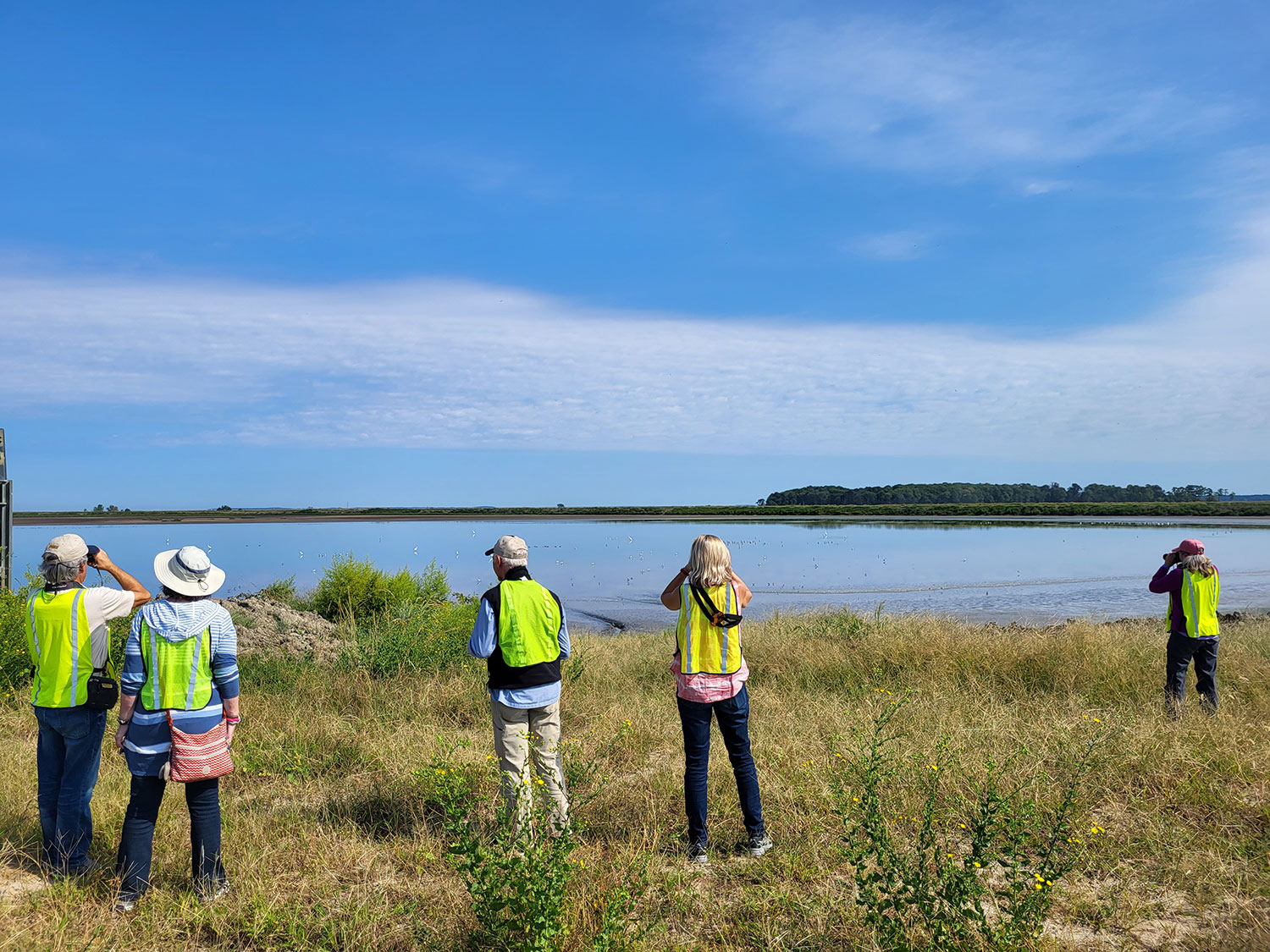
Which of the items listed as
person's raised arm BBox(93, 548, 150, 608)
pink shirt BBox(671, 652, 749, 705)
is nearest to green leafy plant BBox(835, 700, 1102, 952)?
pink shirt BBox(671, 652, 749, 705)

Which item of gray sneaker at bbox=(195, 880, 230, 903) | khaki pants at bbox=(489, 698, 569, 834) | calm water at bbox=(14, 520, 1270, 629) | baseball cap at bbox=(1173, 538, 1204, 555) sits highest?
baseball cap at bbox=(1173, 538, 1204, 555)

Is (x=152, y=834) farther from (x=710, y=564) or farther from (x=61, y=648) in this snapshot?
(x=710, y=564)

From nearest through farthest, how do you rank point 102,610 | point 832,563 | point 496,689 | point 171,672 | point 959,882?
point 959,882 < point 171,672 < point 102,610 < point 496,689 < point 832,563

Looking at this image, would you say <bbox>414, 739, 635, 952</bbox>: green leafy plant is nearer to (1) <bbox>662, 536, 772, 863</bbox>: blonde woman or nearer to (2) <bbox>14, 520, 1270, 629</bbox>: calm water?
(1) <bbox>662, 536, 772, 863</bbox>: blonde woman

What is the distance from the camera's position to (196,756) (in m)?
4.29

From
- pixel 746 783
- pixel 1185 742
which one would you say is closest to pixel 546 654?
pixel 746 783

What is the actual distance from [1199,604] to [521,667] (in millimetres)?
6780

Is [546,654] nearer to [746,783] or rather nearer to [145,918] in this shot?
[746,783]

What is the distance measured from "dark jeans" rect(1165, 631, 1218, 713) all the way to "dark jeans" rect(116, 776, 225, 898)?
8.37 meters

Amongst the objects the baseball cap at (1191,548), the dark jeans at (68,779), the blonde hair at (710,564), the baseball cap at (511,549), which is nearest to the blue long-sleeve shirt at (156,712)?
the dark jeans at (68,779)

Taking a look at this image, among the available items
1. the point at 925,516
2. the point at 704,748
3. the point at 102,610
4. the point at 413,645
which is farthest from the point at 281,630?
the point at 925,516

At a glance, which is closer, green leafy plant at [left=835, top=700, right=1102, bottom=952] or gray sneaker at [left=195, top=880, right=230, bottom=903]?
green leafy plant at [left=835, top=700, right=1102, bottom=952]

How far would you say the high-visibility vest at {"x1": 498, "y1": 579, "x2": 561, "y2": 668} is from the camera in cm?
506

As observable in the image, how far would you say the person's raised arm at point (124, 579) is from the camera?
4969 millimetres
